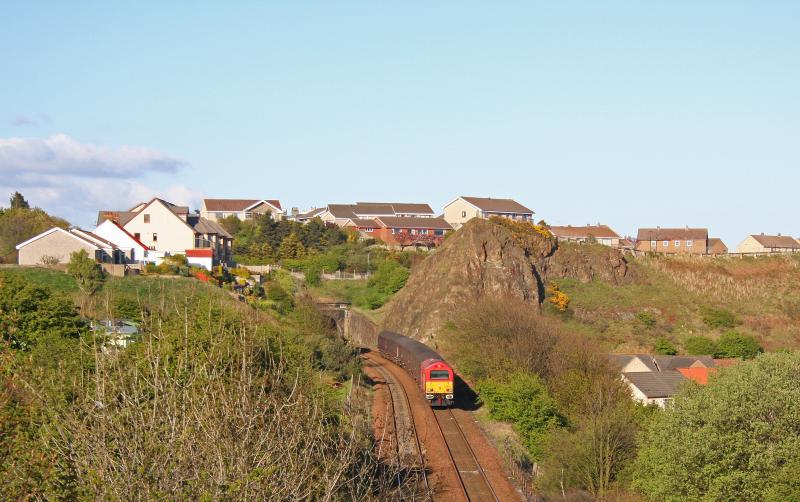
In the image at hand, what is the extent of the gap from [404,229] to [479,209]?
476 inches

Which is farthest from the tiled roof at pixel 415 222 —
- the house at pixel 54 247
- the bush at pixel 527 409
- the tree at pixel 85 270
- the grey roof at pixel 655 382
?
the bush at pixel 527 409

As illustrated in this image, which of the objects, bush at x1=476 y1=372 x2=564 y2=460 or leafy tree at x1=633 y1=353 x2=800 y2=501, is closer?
leafy tree at x1=633 y1=353 x2=800 y2=501

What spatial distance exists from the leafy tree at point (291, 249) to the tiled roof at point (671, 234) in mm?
53317

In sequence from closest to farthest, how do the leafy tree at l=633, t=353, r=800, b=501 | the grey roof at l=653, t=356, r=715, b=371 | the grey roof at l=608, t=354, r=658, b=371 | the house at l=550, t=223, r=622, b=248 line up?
the leafy tree at l=633, t=353, r=800, b=501, the grey roof at l=608, t=354, r=658, b=371, the grey roof at l=653, t=356, r=715, b=371, the house at l=550, t=223, r=622, b=248

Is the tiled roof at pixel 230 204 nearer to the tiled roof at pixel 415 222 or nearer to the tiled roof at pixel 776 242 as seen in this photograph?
the tiled roof at pixel 415 222

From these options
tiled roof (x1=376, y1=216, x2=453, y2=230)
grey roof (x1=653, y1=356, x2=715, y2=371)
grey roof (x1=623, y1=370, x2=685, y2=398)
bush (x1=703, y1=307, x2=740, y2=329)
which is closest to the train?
grey roof (x1=623, y1=370, x2=685, y2=398)

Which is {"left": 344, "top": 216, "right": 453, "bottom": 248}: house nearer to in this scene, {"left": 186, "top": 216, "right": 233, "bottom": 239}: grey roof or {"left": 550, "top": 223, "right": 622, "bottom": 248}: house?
{"left": 550, "top": 223, "right": 622, "bottom": 248}: house

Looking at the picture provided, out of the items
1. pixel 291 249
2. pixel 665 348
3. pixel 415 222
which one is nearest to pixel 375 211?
pixel 415 222

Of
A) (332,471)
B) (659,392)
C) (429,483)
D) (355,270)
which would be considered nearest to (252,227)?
(355,270)

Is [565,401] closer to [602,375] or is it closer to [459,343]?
[602,375]

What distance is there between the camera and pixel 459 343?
179 feet

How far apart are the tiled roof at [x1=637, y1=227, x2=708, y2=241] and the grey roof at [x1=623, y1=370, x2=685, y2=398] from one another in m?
68.6

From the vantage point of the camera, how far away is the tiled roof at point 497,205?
388ft

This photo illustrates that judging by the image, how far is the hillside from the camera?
70.8m
